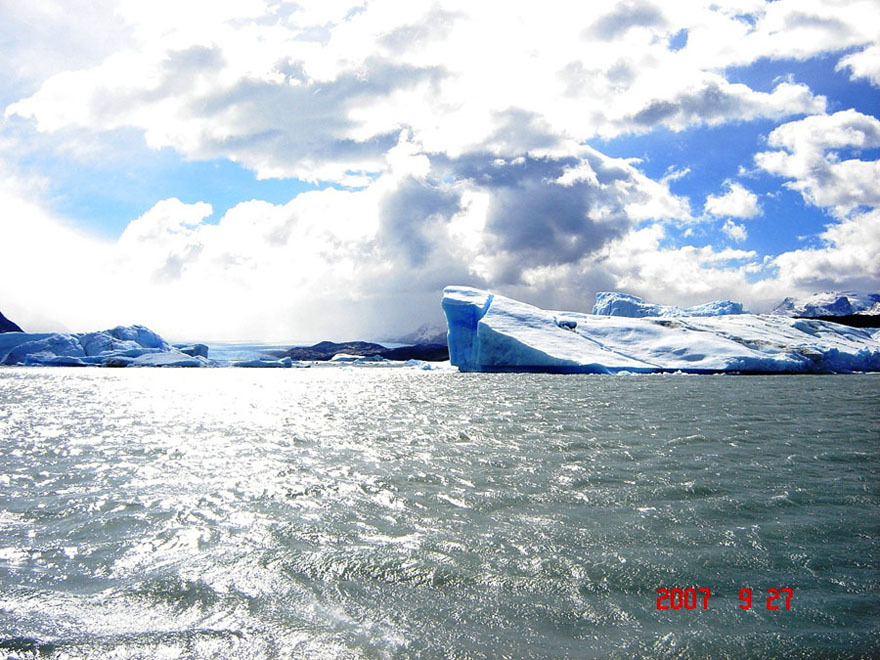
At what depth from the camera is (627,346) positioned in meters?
40.7

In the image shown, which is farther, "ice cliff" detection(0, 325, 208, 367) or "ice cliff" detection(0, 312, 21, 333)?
"ice cliff" detection(0, 312, 21, 333)

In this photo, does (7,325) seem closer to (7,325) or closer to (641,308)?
(7,325)

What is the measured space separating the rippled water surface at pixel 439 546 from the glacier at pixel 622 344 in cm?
2726

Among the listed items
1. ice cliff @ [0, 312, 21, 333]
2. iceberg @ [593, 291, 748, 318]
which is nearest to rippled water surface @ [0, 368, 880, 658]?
iceberg @ [593, 291, 748, 318]

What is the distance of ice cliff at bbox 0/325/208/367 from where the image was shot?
61.8 metres

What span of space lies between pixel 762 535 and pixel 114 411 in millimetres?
17843

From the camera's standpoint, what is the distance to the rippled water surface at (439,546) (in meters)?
3.49

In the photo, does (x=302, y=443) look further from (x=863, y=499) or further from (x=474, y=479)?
(x=863, y=499)

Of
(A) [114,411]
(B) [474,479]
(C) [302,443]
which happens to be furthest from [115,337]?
(B) [474,479]
